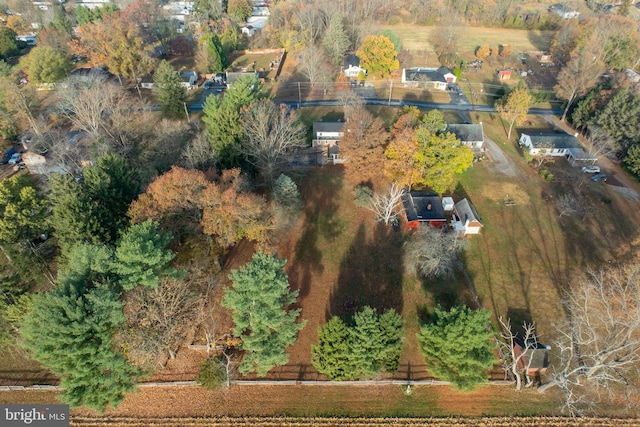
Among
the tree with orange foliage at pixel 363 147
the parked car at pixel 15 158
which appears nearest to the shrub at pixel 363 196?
the tree with orange foliage at pixel 363 147

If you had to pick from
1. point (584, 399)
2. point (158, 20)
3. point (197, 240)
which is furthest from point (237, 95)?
point (158, 20)

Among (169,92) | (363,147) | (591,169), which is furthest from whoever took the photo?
(169,92)

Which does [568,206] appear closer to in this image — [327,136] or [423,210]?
[423,210]

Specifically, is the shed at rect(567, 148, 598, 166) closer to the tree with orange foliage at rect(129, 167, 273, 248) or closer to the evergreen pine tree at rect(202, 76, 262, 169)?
the evergreen pine tree at rect(202, 76, 262, 169)

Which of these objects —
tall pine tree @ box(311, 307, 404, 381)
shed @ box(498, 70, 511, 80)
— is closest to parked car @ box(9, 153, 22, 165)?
tall pine tree @ box(311, 307, 404, 381)

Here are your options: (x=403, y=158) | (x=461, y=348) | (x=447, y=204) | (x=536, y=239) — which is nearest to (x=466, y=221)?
(x=447, y=204)

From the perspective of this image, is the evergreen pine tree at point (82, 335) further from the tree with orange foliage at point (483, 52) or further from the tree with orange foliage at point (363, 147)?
the tree with orange foliage at point (483, 52)
